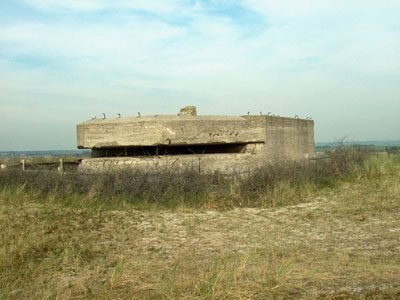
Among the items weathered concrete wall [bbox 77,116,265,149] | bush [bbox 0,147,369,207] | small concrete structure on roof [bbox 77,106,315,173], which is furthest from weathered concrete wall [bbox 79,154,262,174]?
bush [bbox 0,147,369,207]

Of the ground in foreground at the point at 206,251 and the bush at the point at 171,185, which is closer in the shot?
the ground in foreground at the point at 206,251

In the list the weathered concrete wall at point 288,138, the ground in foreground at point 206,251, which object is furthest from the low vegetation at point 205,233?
the weathered concrete wall at point 288,138

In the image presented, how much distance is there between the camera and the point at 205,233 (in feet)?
16.3

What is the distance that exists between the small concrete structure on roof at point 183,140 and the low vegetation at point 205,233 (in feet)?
2.48

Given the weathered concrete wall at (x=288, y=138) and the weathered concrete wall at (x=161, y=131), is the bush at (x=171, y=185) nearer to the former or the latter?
the weathered concrete wall at (x=161, y=131)

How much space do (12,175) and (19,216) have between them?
2203 mm

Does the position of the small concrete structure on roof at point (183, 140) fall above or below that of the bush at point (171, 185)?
above

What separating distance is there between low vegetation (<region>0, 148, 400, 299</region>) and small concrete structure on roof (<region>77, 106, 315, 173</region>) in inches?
29.7

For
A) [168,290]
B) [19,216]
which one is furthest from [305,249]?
[19,216]

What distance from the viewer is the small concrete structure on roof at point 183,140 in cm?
766

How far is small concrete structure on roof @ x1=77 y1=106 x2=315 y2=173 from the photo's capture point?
7656mm

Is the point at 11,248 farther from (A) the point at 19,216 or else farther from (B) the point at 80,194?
(B) the point at 80,194

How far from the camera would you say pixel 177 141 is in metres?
7.68

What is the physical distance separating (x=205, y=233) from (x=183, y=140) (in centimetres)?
299
